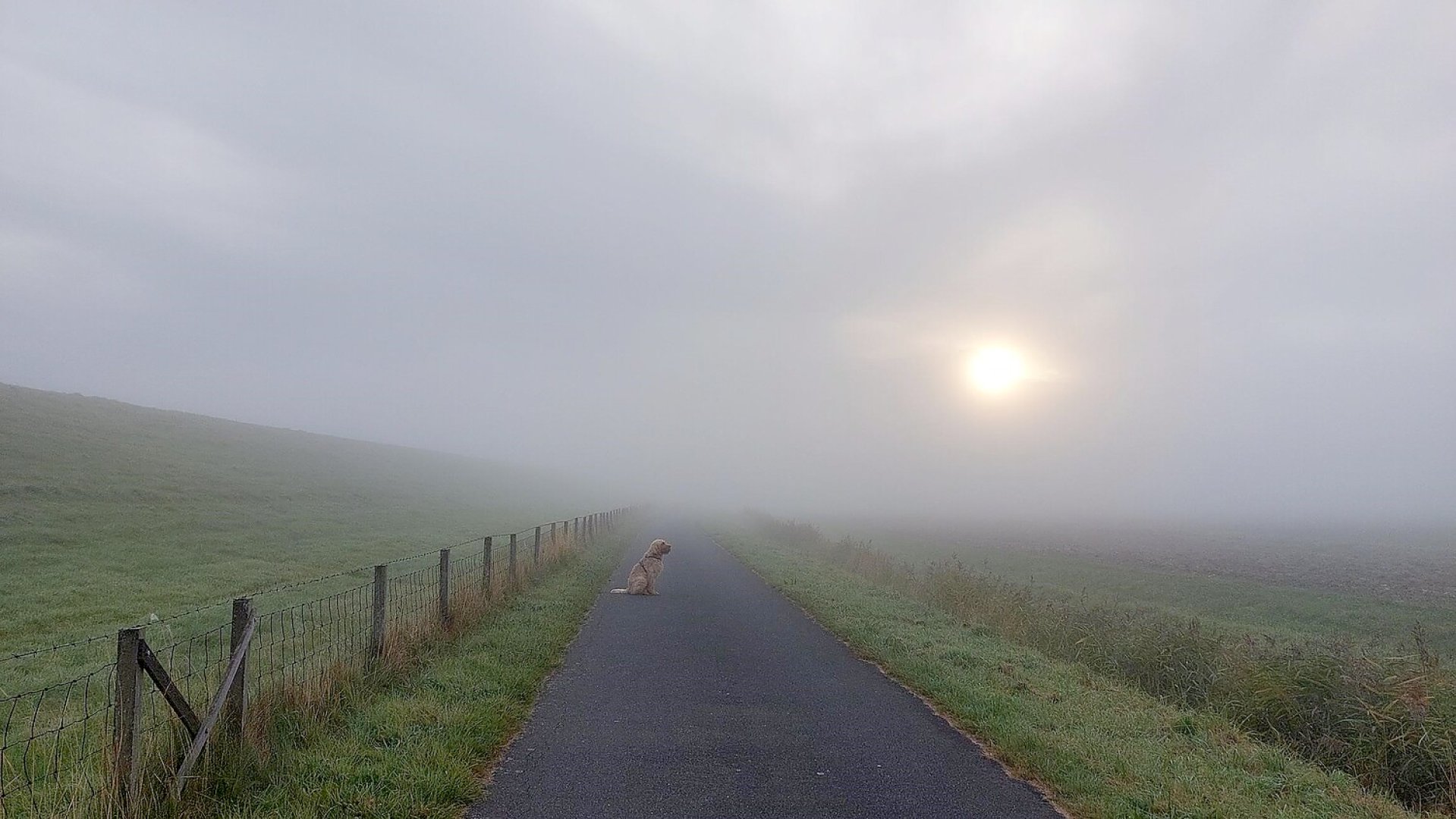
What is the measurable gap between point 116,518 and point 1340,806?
31867mm

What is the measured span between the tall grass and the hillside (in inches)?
669

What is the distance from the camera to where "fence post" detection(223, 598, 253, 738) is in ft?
19.6

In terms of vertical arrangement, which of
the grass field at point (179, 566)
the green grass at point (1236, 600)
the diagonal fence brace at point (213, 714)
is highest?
the diagonal fence brace at point (213, 714)

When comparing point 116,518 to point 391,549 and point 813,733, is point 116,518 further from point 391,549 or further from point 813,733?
point 813,733

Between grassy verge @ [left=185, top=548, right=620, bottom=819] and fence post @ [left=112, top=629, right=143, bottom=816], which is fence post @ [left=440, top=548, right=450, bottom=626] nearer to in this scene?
grassy verge @ [left=185, top=548, right=620, bottom=819]

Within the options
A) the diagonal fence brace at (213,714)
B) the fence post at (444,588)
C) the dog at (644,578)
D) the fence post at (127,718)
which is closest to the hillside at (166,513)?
the fence post at (444,588)

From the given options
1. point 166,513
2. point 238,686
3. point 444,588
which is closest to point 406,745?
point 238,686

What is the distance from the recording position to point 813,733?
7203 millimetres

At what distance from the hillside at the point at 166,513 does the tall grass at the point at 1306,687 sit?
17.0 m

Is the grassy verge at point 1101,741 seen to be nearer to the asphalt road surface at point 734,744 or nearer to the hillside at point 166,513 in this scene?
the asphalt road surface at point 734,744

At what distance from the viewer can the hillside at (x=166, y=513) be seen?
16.8 meters

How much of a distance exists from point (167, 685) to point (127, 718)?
0.28m

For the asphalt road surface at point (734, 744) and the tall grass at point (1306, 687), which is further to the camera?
the tall grass at point (1306, 687)

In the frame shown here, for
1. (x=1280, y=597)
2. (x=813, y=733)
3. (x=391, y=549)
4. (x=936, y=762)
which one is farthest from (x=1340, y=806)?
(x=391, y=549)
